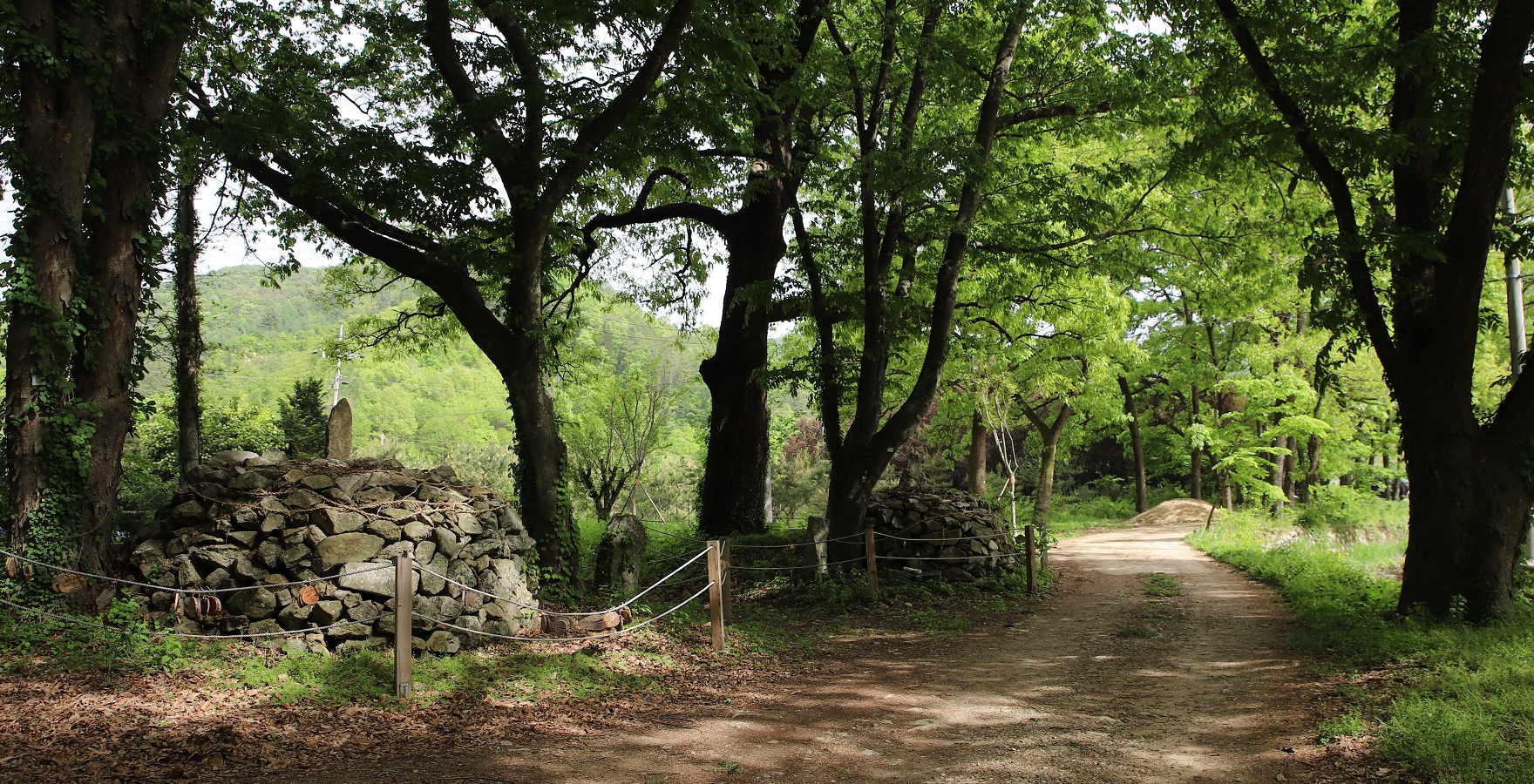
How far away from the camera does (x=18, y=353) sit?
21.8 feet

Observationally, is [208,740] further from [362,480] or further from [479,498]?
[479,498]

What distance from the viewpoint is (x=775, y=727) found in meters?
5.90

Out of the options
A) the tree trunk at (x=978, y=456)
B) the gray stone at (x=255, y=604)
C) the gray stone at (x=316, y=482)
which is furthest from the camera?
the tree trunk at (x=978, y=456)

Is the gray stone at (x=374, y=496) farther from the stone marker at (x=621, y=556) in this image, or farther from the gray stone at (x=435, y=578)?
the stone marker at (x=621, y=556)

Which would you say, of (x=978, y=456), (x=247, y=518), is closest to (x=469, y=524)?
(x=247, y=518)

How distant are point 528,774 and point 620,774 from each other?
0.50 metres

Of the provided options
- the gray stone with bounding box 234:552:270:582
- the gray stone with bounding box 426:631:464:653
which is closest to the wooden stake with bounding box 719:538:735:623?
the gray stone with bounding box 426:631:464:653

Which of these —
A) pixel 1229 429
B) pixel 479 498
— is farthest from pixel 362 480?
pixel 1229 429

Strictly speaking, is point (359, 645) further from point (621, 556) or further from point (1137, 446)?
point (1137, 446)

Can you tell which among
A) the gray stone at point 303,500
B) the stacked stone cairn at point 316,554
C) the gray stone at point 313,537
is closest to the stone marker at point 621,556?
the stacked stone cairn at point 316,554

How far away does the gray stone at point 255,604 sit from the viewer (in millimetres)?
6555

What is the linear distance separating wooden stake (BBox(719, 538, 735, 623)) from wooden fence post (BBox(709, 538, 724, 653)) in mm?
77

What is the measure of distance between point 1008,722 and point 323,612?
16.8ft

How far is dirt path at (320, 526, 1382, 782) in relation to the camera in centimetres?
484
